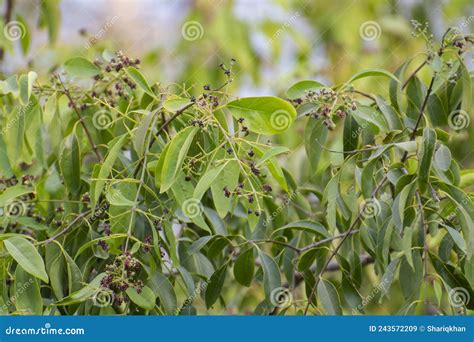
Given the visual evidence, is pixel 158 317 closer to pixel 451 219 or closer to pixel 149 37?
pixel 451 219

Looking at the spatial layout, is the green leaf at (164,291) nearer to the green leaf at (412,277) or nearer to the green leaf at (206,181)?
the green leaf at (206,181)

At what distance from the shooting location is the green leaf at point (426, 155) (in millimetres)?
1266

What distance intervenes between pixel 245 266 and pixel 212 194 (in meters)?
0.24

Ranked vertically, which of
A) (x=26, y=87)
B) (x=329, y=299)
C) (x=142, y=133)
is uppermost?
(x=26, y=87)

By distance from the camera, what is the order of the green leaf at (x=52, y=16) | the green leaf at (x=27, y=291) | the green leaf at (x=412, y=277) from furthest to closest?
the green leaf at (x=52, y=16)
the green leaf at (x=412, y=277)
the green leaf at (x=27, y=291)

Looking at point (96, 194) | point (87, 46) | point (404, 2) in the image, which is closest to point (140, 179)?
point (96, 194)

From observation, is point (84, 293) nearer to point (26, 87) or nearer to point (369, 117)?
point (26, 87)

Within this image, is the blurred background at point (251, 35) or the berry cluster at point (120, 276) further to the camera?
the blurred background at point (251, 35)

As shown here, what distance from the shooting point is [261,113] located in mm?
1252

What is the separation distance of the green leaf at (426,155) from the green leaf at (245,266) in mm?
333

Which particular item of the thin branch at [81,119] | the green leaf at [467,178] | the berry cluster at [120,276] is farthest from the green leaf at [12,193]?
the green leaf at [467,178]

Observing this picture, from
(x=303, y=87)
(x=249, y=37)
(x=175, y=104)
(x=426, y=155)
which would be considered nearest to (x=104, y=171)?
(x=175, y=104)

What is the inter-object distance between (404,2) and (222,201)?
333 centimetres

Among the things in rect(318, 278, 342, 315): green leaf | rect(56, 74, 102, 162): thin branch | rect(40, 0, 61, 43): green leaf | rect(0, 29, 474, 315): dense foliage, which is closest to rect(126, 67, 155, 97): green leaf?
rect(0, 29, 474, 315): dense foliage
